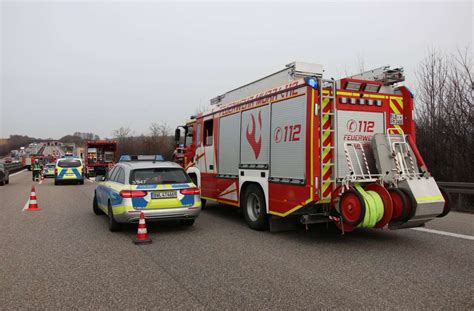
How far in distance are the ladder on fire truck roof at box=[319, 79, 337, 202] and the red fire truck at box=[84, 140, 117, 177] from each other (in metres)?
26.4

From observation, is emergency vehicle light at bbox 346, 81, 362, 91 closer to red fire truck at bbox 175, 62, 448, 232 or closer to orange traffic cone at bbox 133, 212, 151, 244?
red fire truck at bbox 175, 62, 448, 232

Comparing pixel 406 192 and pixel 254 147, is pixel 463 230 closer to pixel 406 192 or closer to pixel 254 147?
pixel 406 192

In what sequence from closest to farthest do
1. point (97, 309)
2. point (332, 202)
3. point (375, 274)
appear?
point (97, 309)
point (375, 274)
point (332, 202)

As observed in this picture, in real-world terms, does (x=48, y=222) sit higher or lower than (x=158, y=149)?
lower

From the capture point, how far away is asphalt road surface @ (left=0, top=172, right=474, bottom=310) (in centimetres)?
432

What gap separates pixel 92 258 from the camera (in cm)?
615

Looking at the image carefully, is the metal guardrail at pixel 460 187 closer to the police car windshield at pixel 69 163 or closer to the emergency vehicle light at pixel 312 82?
the emergency vehicle light at pixel 312 82

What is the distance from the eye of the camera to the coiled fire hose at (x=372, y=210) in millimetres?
6090

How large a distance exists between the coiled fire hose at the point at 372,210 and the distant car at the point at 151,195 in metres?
3.49

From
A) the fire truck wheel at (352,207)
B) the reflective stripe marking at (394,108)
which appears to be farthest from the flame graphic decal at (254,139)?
the reflective stripe marking at (394,108)

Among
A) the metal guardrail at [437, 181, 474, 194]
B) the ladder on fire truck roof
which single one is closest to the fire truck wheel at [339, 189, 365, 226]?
the ladder on fire truck roof

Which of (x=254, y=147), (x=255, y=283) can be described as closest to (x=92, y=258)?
(x=255, y=283)

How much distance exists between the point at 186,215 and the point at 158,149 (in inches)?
1537

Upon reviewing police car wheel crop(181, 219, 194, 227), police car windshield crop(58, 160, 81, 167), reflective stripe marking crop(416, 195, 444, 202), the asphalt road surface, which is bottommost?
the asphalt road surface
